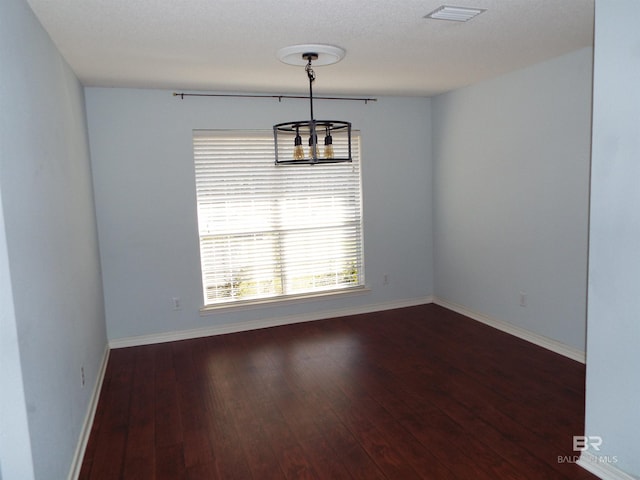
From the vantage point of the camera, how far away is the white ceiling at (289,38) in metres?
2.43

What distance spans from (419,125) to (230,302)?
2900 millimetres

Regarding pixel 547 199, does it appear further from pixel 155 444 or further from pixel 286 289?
pixel 155 444

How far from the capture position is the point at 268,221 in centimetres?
487

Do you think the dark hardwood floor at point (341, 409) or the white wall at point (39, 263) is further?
the dark hardwood floor at point (341, 409)

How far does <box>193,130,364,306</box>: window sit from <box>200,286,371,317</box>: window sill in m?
0.06

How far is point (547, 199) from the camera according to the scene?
12.9 feet

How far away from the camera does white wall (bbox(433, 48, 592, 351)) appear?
368 centimetres

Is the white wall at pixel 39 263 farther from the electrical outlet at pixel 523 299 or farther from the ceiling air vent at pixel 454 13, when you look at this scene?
the electrical outlet at pixel 523 299

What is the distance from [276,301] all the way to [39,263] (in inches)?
120

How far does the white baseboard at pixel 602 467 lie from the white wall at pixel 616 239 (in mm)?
13

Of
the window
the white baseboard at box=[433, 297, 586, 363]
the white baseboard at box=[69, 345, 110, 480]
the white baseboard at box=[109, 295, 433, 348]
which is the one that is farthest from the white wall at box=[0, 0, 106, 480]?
the white baseboard at box=[433, 297, 586, 363]

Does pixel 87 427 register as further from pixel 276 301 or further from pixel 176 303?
pixel 276 301

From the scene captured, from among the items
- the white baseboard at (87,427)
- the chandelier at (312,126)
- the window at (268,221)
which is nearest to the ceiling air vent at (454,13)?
the chandelier at (312,126)

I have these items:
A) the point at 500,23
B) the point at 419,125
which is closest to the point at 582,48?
the point at 500,23
